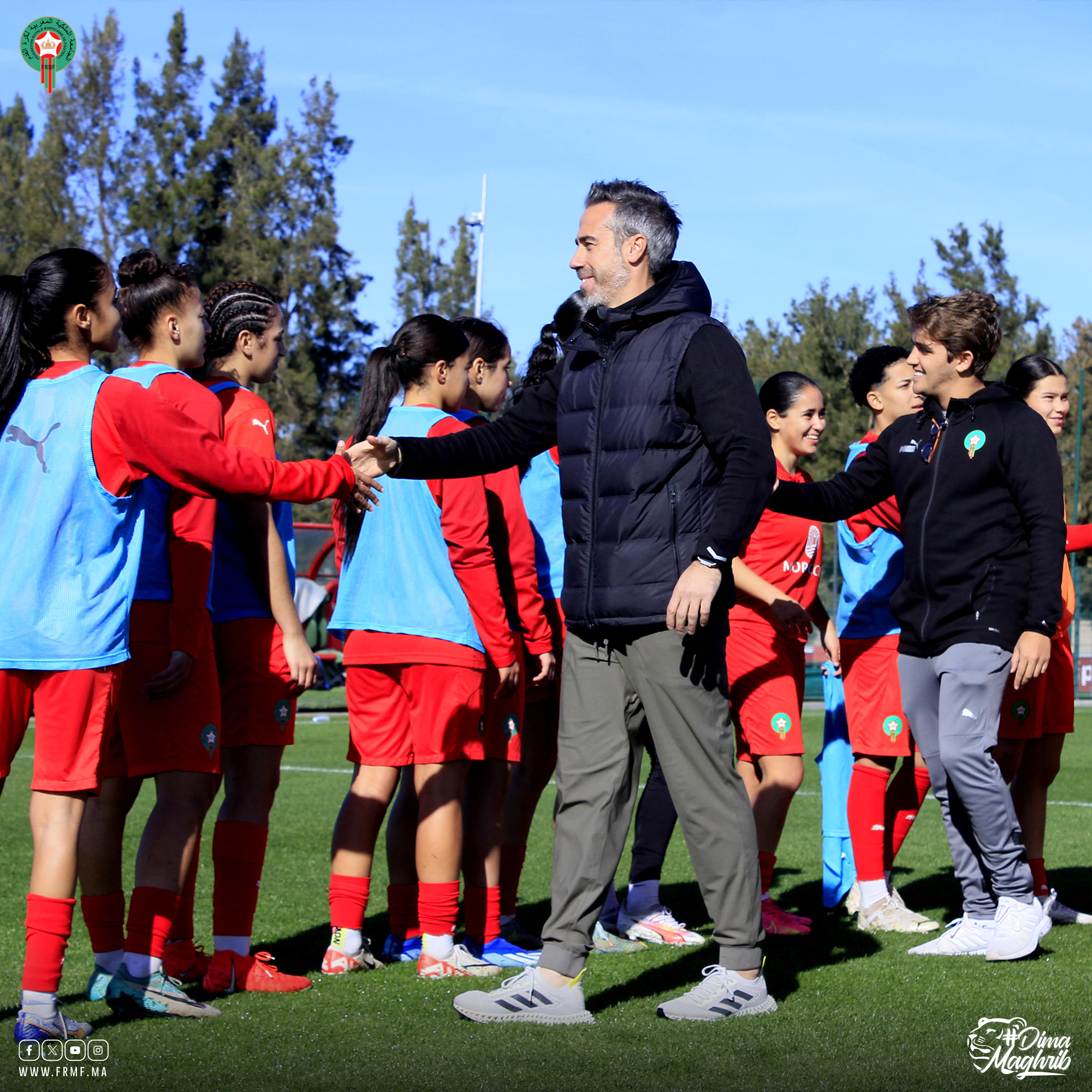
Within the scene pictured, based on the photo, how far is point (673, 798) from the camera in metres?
3.69

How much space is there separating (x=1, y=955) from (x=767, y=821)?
275 centimetres

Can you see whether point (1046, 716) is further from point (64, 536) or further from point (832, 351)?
point (832, 351)

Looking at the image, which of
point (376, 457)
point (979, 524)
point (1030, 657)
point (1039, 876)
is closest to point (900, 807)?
point (1039, 876)

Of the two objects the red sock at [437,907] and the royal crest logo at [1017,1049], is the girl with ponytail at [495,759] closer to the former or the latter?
the red sock at [437,907]

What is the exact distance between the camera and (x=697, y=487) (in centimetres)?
369

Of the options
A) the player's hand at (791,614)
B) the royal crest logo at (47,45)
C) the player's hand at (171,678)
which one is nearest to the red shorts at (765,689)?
the player's hand at (791,614)

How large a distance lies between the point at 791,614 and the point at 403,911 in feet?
5.69

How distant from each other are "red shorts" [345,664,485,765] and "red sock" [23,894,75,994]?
1207mm

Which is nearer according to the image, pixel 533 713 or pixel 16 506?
pixel 16 506

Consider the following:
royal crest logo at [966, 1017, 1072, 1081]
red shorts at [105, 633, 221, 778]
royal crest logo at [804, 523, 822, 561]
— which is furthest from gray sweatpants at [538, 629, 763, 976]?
royal crest logo at [804, 523, 822, 561]

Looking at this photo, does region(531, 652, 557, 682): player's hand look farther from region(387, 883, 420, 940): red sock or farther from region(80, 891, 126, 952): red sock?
region(80, 891, 126, 952): red sock

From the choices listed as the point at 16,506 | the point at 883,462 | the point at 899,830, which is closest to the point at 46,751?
the point at 16,506

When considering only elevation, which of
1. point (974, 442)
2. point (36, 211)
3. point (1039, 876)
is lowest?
point (1039, 876)

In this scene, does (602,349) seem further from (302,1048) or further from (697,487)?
(302,1048)
